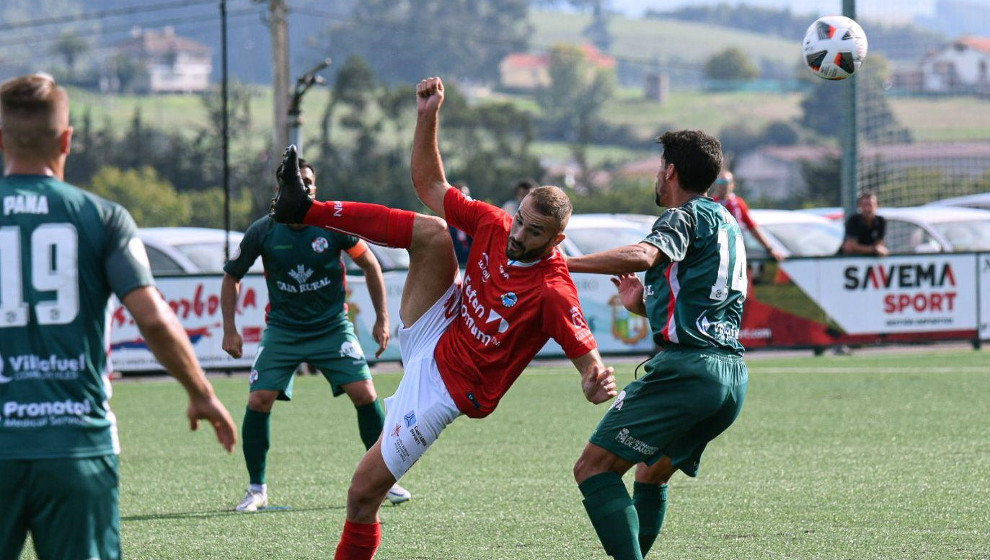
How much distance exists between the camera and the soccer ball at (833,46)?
423 inches

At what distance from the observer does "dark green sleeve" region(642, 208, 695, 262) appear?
5.24m

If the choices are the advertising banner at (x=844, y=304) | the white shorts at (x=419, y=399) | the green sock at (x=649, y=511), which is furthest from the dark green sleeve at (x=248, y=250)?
the advertising banner at (x=844, y=304)

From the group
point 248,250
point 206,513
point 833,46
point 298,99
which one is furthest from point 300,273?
point 298,99

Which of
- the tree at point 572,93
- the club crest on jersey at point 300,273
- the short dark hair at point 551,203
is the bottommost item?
the club crest on jersey at point 300,273

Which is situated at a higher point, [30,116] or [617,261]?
[30,116]

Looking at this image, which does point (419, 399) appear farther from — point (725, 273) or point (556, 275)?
point (725, 273)

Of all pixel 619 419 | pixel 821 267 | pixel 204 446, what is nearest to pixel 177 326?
pixel 619 419

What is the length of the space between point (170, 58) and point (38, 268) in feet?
Answer: 546

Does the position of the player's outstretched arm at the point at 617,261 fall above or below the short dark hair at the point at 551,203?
below

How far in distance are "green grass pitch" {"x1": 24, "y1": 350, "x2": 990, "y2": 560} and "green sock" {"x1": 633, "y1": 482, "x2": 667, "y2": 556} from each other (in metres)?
0.55

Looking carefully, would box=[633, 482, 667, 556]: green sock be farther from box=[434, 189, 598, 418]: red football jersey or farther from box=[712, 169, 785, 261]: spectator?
box=[712, 169, 785, 261]: spectator

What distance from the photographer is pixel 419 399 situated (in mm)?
5539

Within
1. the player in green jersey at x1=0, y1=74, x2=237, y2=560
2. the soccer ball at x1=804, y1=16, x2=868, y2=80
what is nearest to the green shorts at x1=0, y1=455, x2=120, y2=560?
the player in green jersey at x1=0, y1=74, x2=237, y2=560

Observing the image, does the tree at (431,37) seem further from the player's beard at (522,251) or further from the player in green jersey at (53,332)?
the player in green jersey at (53,332)
